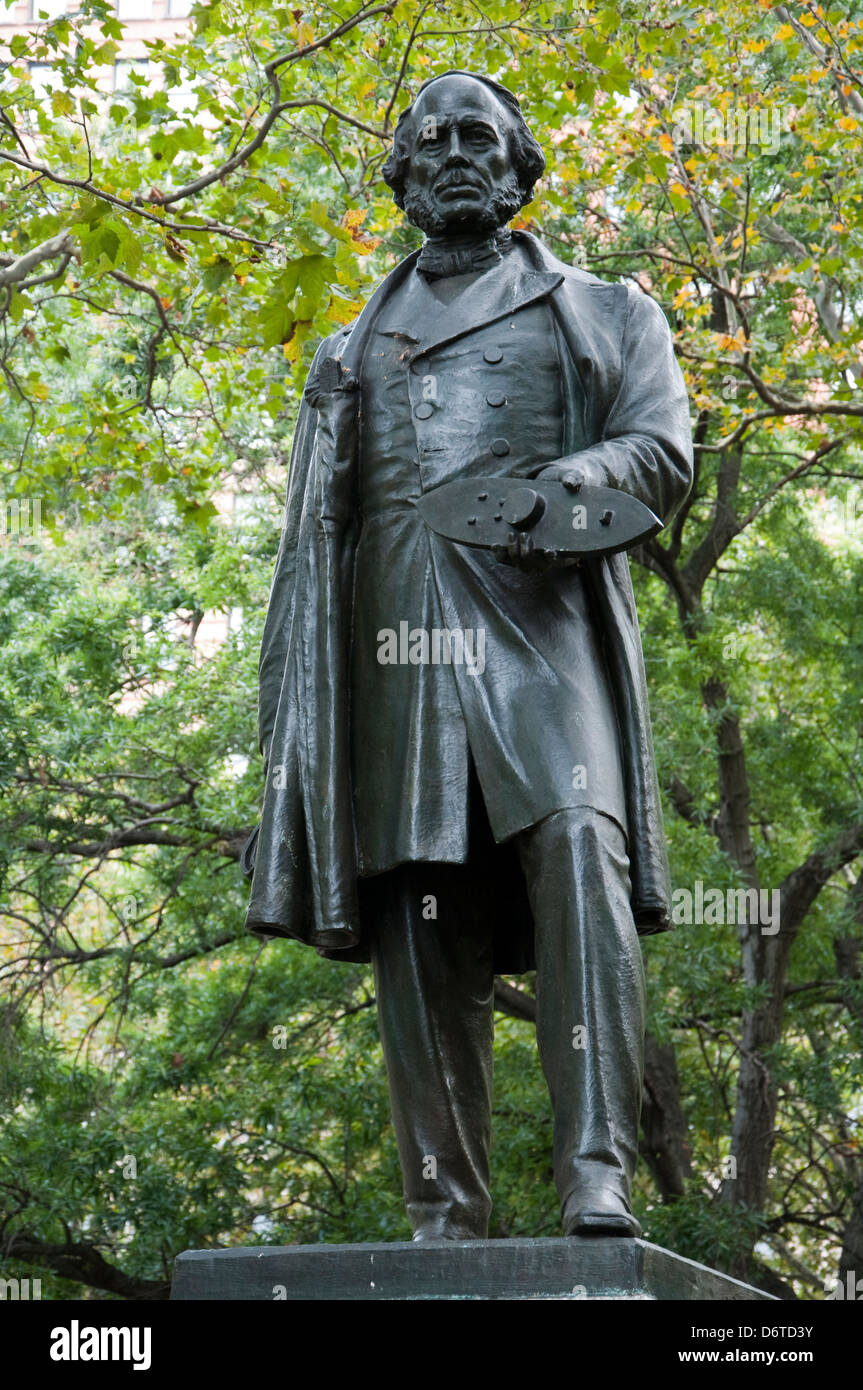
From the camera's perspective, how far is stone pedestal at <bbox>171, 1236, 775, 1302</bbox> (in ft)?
10.2

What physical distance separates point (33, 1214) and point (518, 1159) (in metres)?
3.10

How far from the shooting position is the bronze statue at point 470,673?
371 cm

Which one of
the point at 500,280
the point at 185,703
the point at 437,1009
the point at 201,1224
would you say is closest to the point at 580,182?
the point at 185,703

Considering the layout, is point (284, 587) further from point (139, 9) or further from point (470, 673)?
point (139, 9)

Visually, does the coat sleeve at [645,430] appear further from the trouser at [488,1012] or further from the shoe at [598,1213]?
the shoe at [598,1213]

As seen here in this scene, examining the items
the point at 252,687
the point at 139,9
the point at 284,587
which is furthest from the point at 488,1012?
the point at 139,9

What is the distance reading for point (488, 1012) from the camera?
162 inches

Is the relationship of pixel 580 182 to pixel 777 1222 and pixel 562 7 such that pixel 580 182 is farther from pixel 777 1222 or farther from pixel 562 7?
pixel 777 1222

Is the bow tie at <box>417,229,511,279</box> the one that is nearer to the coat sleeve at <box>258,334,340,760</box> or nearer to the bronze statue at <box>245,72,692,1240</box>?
the bronze statue at <box>245,72,692,1240</box>

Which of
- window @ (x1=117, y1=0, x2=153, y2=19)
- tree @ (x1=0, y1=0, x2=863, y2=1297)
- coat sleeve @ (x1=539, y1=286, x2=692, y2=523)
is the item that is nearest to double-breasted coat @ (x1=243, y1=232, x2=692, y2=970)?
coat sleeve @ (x1=539, y1=286, x2=692, y2=523)

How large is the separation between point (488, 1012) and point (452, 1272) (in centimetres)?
99

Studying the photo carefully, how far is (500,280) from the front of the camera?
14.5 ft

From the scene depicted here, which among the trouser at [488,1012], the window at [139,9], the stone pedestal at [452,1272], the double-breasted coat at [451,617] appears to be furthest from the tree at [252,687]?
the window at [139,9]

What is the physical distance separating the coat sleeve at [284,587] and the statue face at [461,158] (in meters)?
0.42
